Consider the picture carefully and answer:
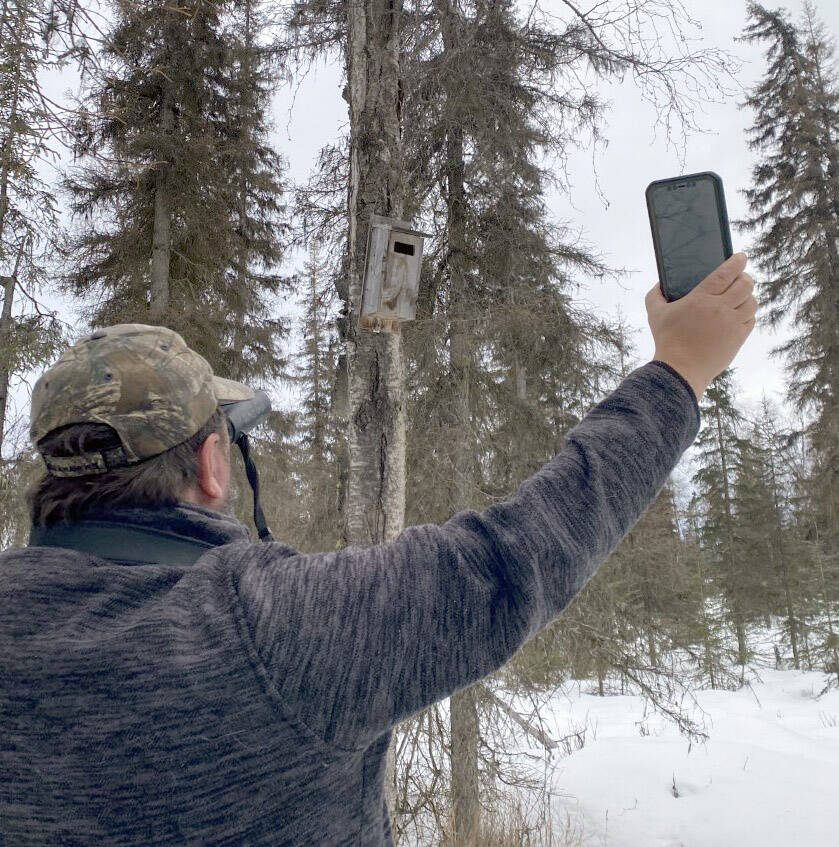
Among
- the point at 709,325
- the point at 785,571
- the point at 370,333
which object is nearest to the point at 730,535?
the point at 785,571

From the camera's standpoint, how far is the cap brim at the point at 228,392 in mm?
1235

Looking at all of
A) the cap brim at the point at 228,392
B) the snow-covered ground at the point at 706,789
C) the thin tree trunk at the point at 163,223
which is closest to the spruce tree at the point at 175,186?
the thin tree trunk at the point at 163,223

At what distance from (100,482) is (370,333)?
2.82m

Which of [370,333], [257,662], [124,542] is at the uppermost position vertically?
[370,333]

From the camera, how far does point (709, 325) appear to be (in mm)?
985

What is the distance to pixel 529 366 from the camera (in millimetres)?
6922

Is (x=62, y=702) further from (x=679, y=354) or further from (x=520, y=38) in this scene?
(x=520, y=38)

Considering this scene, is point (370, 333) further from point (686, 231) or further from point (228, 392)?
point (686, 231)

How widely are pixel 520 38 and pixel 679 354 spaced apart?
502 centimetres

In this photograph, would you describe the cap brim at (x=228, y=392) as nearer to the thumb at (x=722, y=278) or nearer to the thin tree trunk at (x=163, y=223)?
the thumb at (x=722, y=278)

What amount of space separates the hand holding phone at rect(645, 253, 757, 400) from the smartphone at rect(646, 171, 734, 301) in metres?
0.07

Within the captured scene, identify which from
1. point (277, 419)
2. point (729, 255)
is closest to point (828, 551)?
point (277, 419)

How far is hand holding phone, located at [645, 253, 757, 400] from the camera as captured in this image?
0.98 metres

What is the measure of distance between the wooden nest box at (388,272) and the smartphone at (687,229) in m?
2.49
